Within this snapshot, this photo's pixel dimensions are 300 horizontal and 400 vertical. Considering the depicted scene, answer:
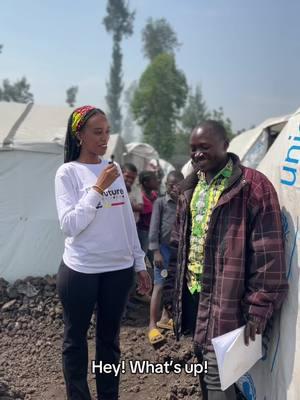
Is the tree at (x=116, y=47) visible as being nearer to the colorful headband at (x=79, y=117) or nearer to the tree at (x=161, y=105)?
the tree at (x=161, y=105)

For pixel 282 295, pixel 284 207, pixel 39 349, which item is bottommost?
pixel 39 349

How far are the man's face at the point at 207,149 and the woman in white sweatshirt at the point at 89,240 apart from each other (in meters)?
0.48

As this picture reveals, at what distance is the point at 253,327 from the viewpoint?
2160mm

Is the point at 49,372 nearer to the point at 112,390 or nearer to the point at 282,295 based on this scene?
the point at 112,390

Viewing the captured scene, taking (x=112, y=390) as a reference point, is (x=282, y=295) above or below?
above

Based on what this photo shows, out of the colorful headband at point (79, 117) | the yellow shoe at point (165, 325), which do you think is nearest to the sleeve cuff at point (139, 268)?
the colorful headband at point (79, 117)

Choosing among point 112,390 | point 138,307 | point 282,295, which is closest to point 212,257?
point 282,295

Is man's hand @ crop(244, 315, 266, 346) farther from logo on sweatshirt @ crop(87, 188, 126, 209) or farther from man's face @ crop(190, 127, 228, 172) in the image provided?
logo on sweatshirt @ crop(87, 188, 126, 209)

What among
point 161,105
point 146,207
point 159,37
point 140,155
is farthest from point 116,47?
point 146,207

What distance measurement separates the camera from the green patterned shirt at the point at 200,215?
238cm

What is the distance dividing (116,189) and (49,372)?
2.00 metres

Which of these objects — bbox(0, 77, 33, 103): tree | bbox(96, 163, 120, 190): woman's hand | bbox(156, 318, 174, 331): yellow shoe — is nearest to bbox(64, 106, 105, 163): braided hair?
bbox(96, 163, 120, 190): woman's hand

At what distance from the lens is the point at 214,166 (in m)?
2.38

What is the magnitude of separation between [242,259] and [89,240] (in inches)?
32.7
